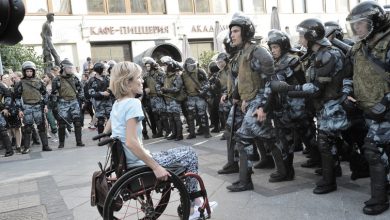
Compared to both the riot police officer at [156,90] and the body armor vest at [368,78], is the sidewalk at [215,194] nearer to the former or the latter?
the body armor vest at [368,78]

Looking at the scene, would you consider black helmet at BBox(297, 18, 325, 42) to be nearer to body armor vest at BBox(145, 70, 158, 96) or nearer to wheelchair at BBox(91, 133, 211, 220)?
wheelchair at BBox(91, 133, 211, 220)

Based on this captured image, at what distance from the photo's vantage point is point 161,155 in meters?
3.77

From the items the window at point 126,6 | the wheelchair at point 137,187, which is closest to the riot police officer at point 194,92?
the wheelchair at point 137,187

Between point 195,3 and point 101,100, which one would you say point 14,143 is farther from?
point 195,3

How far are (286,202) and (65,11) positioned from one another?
17870 millimetres

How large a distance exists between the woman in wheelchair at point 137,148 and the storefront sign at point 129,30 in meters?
17.4

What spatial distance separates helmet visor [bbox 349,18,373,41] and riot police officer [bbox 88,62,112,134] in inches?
261

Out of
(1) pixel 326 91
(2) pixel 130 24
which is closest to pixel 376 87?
(1) pixel 326 91

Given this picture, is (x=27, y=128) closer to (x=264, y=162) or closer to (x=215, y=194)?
(x=264, y=162)

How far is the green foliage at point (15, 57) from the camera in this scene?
1406 cm

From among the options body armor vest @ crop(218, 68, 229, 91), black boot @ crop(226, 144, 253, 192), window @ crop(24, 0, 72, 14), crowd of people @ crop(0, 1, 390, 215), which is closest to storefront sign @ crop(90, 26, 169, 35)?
window @ crop(24, 0, 72, 14)

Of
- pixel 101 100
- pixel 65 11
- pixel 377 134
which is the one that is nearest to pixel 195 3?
pixel 65 11

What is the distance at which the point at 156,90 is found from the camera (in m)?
10.2

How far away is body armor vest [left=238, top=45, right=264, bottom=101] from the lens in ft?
16.2
